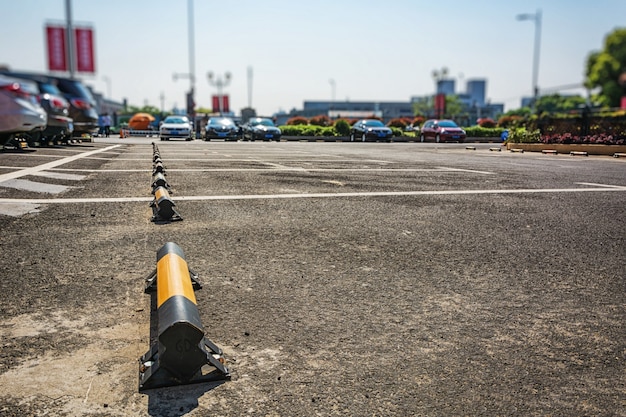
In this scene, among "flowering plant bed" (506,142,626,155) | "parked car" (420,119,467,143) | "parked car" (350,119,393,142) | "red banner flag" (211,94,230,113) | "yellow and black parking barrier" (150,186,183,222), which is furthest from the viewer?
"red banner flag" (211,94,230,113)

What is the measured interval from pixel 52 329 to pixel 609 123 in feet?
78.1

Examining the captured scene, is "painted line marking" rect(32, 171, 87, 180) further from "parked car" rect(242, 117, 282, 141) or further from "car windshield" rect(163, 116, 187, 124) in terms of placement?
"parked car" rect(242, 117, 282, 141)

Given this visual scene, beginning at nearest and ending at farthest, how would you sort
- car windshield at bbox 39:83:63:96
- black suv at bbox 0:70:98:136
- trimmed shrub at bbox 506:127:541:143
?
1. car windshield at bbox 39:83:63:96
2. black suv at bbox 0:70:98:136
3. trimmed shrub at bbox 506:127:541:143

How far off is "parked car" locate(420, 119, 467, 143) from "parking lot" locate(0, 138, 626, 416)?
26.3m

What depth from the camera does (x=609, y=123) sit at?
21.6m

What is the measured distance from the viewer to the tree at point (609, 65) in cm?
7456

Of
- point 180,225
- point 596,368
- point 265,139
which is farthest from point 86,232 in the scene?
point 265,139

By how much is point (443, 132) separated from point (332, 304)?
30.7 m

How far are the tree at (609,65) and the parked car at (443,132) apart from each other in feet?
176

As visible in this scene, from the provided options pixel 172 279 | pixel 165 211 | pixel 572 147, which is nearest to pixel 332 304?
pixel 172 279

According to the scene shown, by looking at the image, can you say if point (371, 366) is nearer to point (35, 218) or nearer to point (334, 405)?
point (334, 405)

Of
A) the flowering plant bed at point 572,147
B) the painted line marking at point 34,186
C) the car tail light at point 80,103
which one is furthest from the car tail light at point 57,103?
the flowering plant bed at point 572,147

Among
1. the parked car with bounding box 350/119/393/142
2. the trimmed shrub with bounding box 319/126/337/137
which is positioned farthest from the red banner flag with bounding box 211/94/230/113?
the parked car with bounding box 350/119/393/142

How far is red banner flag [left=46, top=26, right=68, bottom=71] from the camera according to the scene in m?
48.2
